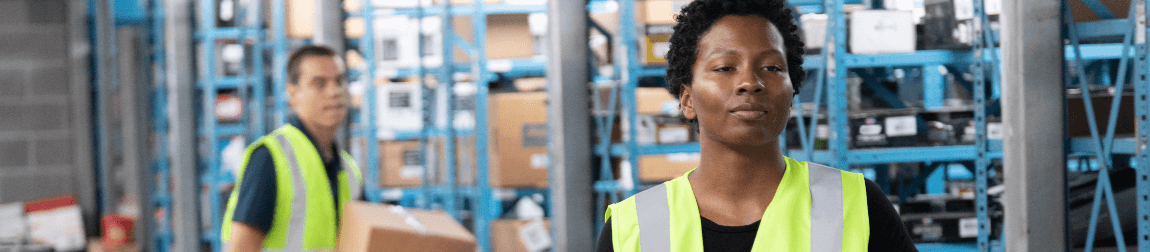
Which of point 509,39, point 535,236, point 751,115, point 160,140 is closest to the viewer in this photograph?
point 751,115

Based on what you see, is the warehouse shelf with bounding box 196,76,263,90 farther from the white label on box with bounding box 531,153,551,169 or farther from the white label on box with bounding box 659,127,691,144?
the white label on box with bounding box 659,127,691,144

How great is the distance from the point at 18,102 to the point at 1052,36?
29.8 ft

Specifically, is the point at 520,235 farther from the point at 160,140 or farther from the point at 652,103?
the point at 160,140

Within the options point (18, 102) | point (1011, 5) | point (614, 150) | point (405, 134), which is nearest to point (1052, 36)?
point (1011, 5)

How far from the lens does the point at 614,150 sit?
5.75 meters

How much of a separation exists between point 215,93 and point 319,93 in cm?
598

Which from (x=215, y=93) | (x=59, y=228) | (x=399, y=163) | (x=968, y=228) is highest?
Result: (x=215, y=93)

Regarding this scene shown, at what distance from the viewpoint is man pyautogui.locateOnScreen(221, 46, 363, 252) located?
97.6 inches

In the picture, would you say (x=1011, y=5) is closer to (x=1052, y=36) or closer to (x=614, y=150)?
(x=1052, y=36)

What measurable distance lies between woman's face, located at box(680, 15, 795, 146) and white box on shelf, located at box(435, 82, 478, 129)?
17.9 feet

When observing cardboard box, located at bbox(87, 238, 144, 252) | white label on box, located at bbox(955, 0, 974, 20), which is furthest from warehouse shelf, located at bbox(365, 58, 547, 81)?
cardboard box, located at bbox(87, 238, 144, 252)

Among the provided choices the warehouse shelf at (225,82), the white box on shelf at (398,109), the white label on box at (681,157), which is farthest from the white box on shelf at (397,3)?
the white label on box at (681,157)

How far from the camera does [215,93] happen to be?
26.6 feet

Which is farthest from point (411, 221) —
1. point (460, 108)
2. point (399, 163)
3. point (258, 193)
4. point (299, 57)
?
point (399, 163)
